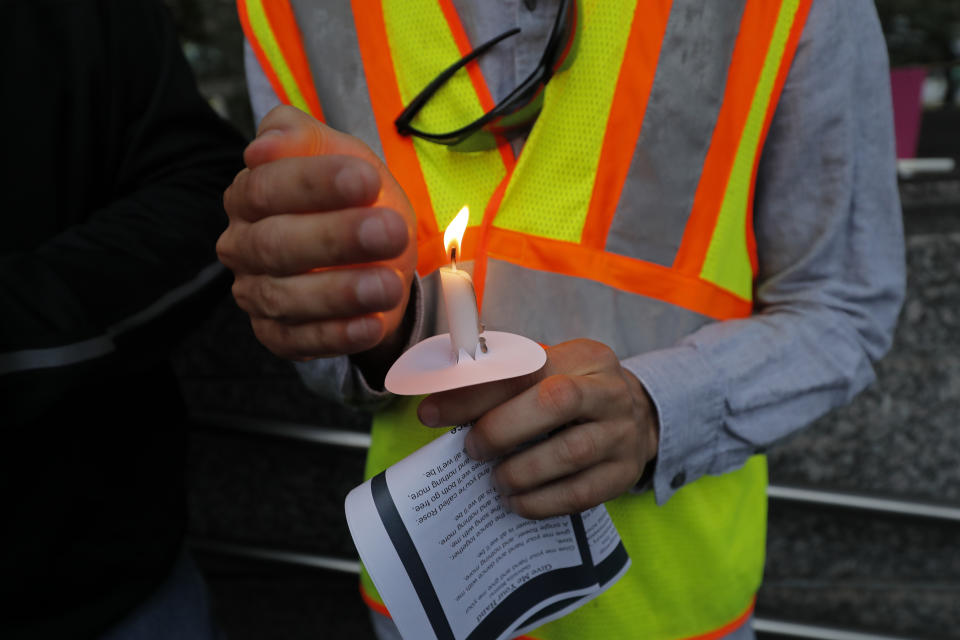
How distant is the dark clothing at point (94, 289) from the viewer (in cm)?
81

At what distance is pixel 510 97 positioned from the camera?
67 centimetres

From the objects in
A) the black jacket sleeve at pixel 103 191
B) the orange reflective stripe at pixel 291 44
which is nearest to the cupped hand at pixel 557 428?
the orange reflective stripe at pixel 291 44

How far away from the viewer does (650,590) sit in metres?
0.79

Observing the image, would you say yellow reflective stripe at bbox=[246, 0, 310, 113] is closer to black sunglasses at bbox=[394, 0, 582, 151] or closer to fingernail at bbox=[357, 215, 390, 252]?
black sunglasses at bbox=[394, 0, 582, 151]

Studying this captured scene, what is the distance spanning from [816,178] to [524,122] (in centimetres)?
35

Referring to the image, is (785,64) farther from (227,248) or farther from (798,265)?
(227,248)

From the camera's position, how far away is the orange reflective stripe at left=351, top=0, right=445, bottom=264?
28.2 inches

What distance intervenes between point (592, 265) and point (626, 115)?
6.4 inches

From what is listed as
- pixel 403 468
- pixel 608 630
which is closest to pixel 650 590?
pixel 608 630

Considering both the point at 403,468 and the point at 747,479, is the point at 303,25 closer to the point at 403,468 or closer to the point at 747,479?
the point at 403,468

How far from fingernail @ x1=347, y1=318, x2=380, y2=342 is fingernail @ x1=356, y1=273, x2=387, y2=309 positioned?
0.09ft

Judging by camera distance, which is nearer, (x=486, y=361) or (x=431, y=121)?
A: (x=486, y=361)

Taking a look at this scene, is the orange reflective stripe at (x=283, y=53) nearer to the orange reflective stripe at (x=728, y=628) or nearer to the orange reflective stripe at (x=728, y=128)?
the orange reflective stripe at (x=728, y=128)

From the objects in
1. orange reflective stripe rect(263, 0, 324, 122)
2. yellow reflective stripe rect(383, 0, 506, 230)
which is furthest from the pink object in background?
orange reflective stripe rect(263, 0, 324, 122)
